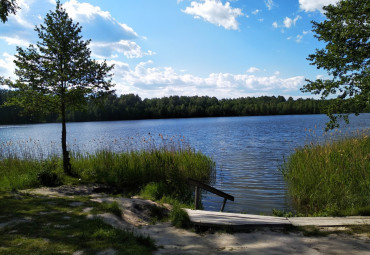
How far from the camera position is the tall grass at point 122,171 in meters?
9.79

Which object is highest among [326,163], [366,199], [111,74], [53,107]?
[111,74]

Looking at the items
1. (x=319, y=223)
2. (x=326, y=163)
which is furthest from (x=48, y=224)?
(x=326, y=163)

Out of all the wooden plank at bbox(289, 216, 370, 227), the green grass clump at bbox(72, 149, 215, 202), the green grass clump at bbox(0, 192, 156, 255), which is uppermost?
the green grass clump at bbox(0, 192, 156, 255)

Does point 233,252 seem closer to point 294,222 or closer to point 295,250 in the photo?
point 295,250

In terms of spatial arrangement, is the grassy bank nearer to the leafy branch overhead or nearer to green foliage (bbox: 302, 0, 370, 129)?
green foliage (bbox: 302, 0, 370, 129)

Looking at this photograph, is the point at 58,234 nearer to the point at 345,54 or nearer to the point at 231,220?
the point at 231,220

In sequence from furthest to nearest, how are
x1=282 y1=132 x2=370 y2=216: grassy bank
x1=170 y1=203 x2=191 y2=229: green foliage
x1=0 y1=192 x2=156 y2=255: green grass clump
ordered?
1. x1=282 y1=132 x2=370 y2=216: grassy bank
2. x1=170 y1=203 x2=191 y2=229: green foliage
3. x1=0 y1=192 x2=156 y2=255: green grass clump

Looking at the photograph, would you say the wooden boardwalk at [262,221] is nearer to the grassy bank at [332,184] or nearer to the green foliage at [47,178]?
the grassy bank at [332,184]

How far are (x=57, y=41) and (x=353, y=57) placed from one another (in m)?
10.9

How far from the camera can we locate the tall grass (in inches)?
385

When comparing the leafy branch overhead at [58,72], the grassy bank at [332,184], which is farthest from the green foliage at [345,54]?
the leafy branch overhead at [58,72]

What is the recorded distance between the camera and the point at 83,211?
5.79 m

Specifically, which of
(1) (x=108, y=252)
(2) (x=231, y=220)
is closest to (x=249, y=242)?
(2) (x=231, y=220)

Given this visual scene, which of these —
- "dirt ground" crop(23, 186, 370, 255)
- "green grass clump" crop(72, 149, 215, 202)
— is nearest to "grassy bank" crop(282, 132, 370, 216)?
"dirt ground" crop(23, 186, 370, 255)
